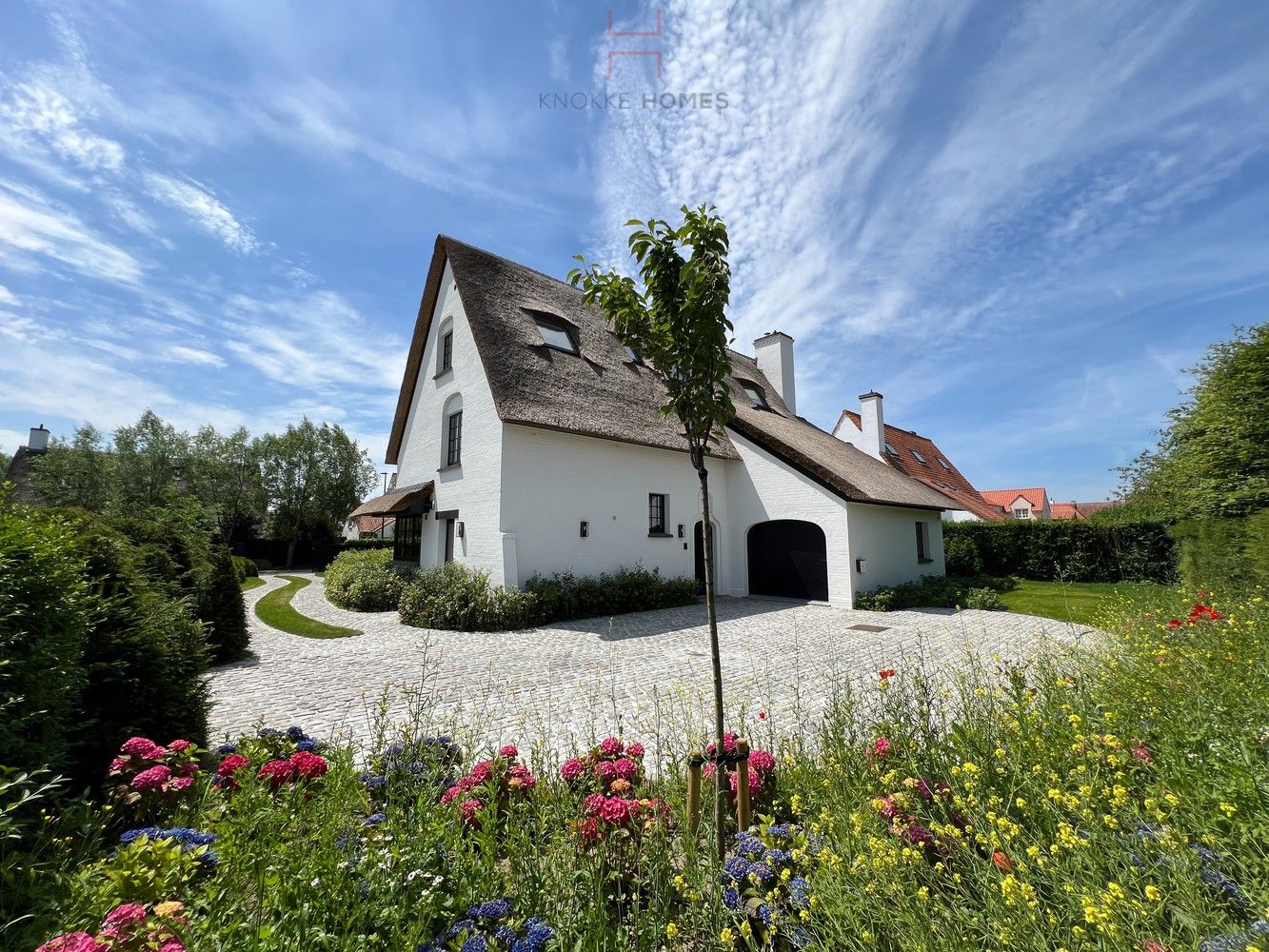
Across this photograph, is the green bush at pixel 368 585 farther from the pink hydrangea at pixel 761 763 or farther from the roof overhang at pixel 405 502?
the pink hydrangea at pixel 761 763

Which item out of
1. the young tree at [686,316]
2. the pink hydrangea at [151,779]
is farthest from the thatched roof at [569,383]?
the pink hydrangea at [151,779]

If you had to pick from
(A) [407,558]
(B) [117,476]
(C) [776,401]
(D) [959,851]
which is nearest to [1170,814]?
(D) [959,851]

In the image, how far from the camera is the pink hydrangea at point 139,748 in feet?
9.93

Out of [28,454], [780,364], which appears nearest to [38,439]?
[28,454]

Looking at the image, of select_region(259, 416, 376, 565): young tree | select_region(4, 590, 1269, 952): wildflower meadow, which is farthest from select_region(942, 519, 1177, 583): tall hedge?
select_region(259, 416, 376, 565): young tree

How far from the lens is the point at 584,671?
7.55 m

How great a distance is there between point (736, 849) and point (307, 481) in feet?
124

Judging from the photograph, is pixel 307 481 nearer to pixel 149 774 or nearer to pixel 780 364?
pixel 780 364

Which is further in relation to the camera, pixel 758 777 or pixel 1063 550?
pixel 1063 550

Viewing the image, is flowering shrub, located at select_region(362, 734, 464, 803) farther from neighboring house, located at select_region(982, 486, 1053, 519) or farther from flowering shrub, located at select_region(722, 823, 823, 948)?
neighboring house, located at select_region(982, 486, 1053, 519)

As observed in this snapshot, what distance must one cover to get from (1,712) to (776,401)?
2274 cm

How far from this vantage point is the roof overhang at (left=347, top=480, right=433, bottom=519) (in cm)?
1473

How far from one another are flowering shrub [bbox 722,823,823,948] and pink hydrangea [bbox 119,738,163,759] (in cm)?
333

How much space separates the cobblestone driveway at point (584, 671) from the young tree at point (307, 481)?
24.3 meters
